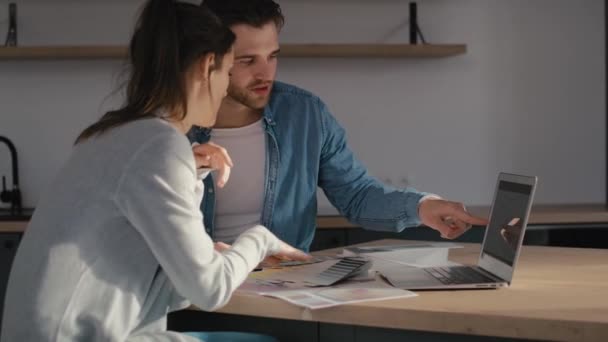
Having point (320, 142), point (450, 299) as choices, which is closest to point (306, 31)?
point (320, 142)

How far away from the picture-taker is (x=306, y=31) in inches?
156

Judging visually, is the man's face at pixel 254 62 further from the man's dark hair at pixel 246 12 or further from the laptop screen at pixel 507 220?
the laptop screen at pixel 507 220

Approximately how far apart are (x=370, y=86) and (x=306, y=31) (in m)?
0.37

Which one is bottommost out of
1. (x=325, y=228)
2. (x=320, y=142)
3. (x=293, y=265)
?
(x=325, y=228)

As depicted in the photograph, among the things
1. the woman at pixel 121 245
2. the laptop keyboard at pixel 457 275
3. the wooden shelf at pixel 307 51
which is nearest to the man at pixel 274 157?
the laptop keyboard at pixel 457 275

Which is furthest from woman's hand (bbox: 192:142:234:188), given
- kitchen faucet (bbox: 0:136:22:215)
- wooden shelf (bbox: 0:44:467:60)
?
kitchen faucet (bbox: 0:136:22:215)

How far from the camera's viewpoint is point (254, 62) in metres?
2.47

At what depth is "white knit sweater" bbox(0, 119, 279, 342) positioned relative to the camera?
1.48 m

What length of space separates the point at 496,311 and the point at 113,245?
2.12 ft

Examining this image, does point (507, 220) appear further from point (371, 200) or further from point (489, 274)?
point (371, 200)

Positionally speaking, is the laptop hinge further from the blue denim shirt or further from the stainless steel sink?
the stainless steel sink

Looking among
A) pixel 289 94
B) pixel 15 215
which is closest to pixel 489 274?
pixel 289 94

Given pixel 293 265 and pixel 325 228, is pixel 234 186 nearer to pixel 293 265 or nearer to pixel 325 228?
pixel 293 265

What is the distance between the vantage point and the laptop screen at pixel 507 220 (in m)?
1.80
